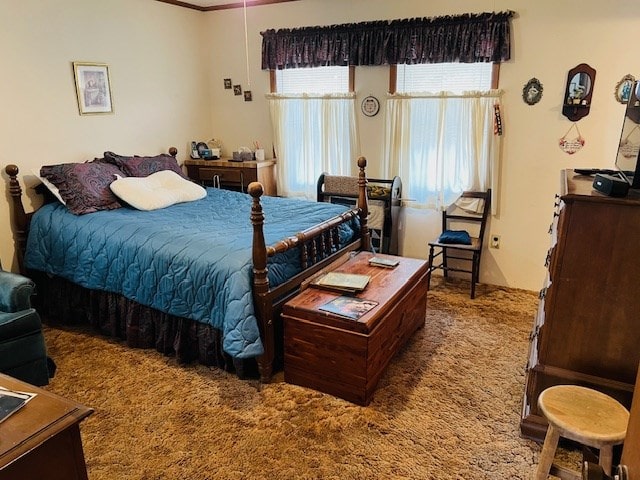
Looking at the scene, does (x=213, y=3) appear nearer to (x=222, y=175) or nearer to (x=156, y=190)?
(x=222, y=175)

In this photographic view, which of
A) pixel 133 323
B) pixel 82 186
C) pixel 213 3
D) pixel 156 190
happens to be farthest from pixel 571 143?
pixel 82 186

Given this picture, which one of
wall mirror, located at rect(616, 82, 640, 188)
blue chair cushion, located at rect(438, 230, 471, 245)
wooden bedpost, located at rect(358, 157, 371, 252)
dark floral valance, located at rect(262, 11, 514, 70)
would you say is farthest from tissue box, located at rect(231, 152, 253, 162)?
wall mirror, located at rect(616, 82, 640, 188)

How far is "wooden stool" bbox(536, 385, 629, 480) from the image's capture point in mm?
1654

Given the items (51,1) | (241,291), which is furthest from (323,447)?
(51,1)

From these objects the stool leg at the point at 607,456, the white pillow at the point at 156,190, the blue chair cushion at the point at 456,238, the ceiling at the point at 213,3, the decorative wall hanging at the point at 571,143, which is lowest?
the stool leg at the point at 607,456

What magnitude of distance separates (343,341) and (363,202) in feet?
4.72

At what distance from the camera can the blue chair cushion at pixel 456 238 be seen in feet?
12.9

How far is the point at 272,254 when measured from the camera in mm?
2641

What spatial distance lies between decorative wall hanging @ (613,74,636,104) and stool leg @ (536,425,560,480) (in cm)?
277

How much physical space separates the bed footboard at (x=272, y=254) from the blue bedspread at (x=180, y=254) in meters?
0.06

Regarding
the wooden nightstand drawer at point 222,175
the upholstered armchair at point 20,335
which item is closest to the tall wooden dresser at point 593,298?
the upholstered armchair at point 20,335

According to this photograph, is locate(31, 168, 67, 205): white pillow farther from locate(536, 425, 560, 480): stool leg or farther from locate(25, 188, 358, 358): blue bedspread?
locate(536, 425, 560, 480): stool leg

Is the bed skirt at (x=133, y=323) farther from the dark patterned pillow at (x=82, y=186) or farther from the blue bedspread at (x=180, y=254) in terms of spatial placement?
the dark patterned pillow at (x=82, y=186)

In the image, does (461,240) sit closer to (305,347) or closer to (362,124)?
(362,124)
